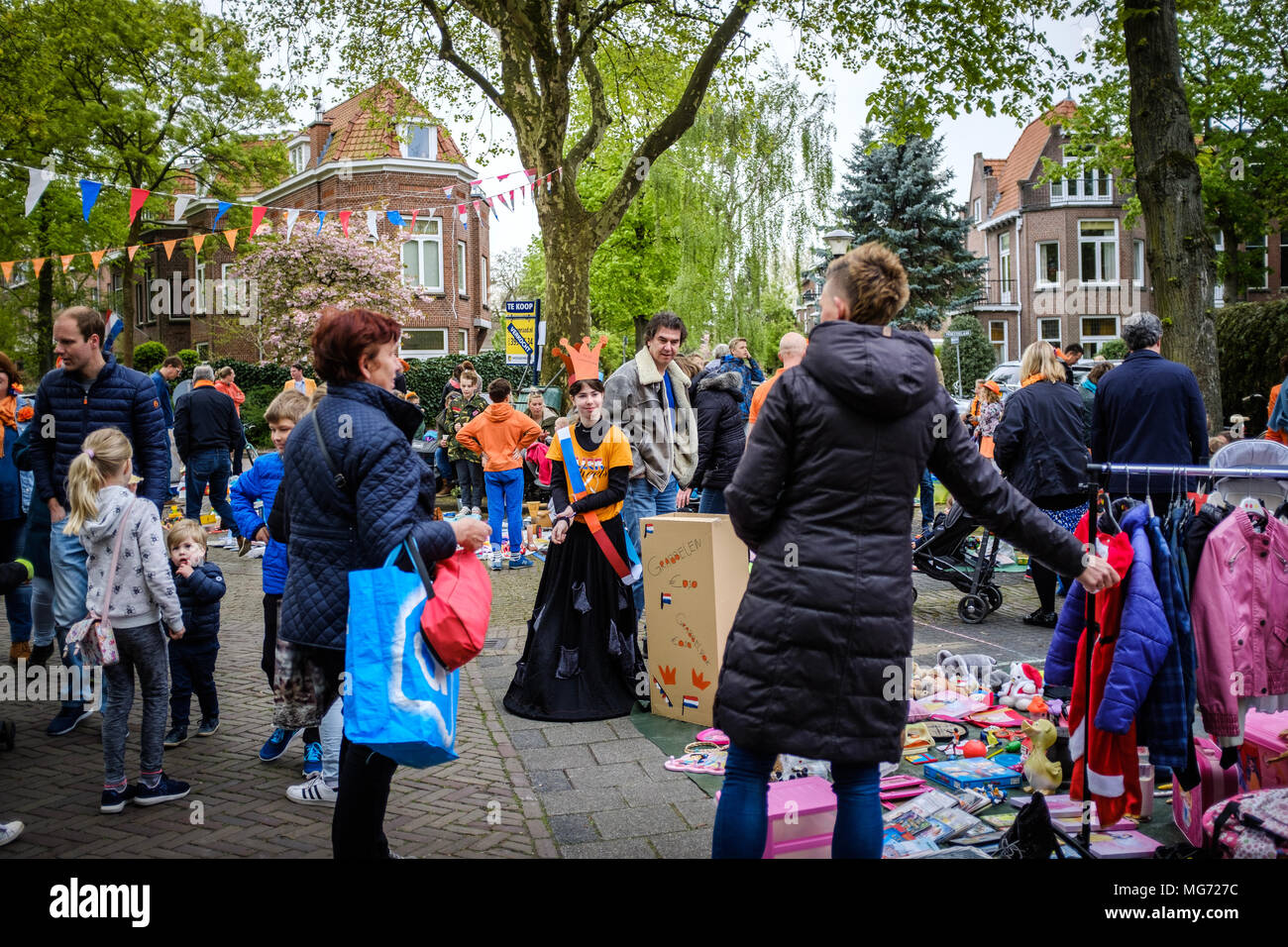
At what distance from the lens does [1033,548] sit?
2953 mm

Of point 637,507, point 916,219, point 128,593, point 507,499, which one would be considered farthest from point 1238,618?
point 916,219

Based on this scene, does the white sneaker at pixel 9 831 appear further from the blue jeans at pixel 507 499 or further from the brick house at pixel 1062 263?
the brick house at pixel 1062 263

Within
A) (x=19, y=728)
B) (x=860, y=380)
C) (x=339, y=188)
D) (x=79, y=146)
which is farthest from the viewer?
(x=339, y=188)

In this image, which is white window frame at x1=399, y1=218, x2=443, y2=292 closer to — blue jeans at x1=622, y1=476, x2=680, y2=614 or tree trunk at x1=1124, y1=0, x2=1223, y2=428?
tree trunk at x1=1124, y1=0, x2=1223, y2=428

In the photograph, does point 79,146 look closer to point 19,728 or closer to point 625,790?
point 19,728

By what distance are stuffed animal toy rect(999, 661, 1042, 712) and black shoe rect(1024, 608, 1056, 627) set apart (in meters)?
1.90

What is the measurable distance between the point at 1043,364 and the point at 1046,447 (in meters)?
0.70

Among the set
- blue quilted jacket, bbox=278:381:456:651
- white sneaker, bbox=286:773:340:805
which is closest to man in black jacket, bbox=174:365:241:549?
white sneaker, bbox=286:773:340:805

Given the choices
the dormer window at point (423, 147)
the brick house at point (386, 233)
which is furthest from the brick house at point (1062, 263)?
the dormer window at point (423, 147)

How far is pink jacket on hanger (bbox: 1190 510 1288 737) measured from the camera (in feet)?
11.5

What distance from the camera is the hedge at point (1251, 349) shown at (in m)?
20.0

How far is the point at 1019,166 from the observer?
47.0 meters
